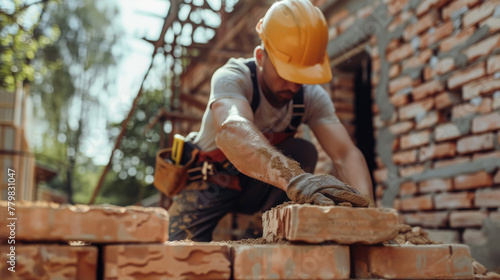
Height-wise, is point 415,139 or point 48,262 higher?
point 415,139

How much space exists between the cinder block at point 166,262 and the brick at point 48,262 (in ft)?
0.23

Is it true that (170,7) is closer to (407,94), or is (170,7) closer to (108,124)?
(407,94)

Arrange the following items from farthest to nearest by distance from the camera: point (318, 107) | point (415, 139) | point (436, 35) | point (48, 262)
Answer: point (415, 139)
point (436, 35)
point (318, 107)
point (48, 262)

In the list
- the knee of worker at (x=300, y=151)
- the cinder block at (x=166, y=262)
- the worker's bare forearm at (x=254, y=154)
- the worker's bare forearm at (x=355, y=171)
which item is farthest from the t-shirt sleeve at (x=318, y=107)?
the cinder block at (x=166, y=262)

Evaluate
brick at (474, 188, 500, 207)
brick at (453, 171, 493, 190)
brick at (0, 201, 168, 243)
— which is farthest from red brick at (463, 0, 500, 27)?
brick at (0, 201, 168, 243)

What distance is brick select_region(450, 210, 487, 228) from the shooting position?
10.7 ft

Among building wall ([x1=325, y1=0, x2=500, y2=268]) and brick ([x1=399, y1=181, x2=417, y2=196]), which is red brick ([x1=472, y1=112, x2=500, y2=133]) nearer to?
building wall ([x1=325, y1=0, x2=500, y2=268])

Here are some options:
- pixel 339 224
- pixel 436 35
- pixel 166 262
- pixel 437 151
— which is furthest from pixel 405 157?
pixel 166 262

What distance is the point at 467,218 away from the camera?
11.0 feet

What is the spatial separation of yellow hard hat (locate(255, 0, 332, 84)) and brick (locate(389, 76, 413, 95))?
1.68 m

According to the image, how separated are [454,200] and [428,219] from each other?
0.31 metres

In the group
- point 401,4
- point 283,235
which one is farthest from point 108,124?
point 283,235

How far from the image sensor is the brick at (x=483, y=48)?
10.5ft

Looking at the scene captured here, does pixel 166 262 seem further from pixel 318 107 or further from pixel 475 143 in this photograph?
pixel 475 143
